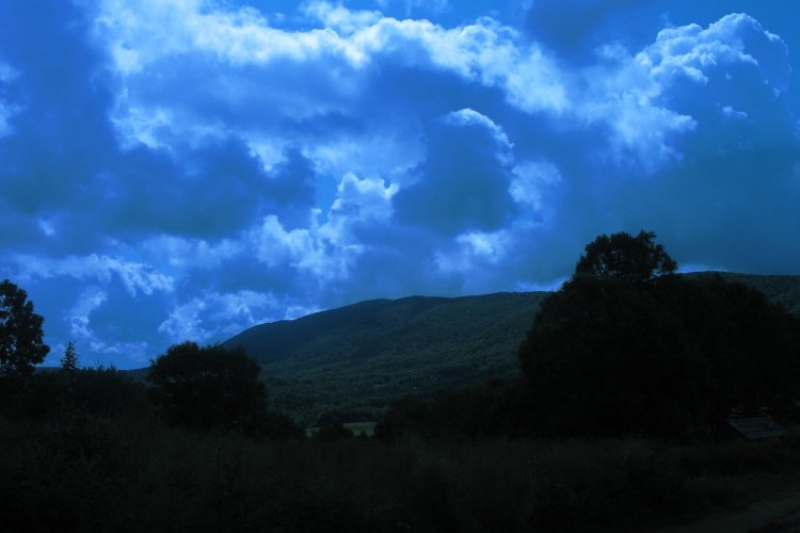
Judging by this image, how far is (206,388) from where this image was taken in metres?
39.3

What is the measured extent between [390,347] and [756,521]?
112974 mm

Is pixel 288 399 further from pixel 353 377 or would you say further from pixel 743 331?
pixel 743 331

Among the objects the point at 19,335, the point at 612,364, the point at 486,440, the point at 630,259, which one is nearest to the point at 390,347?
the point at 19,335

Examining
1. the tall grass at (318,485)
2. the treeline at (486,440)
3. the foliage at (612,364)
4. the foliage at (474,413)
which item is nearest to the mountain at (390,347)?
the foliage at (474,413)

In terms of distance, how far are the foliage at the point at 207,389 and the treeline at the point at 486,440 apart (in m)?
0.09

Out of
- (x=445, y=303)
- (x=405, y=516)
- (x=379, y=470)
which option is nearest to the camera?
(x=405, y=516)

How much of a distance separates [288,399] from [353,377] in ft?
97.5

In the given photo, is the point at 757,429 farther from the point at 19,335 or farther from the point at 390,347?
the point at 390,347

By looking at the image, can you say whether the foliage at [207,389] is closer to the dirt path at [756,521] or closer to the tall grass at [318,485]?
the tall grass at [318,485]

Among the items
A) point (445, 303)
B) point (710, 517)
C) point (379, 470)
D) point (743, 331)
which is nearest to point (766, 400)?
point (743, 331)

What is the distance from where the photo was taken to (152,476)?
37.3ft

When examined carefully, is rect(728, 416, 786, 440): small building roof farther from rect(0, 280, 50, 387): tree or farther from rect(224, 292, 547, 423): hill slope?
rect(0, 280, 50, 387): tree

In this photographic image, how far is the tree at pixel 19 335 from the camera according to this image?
163 feet

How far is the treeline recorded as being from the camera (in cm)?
1088
